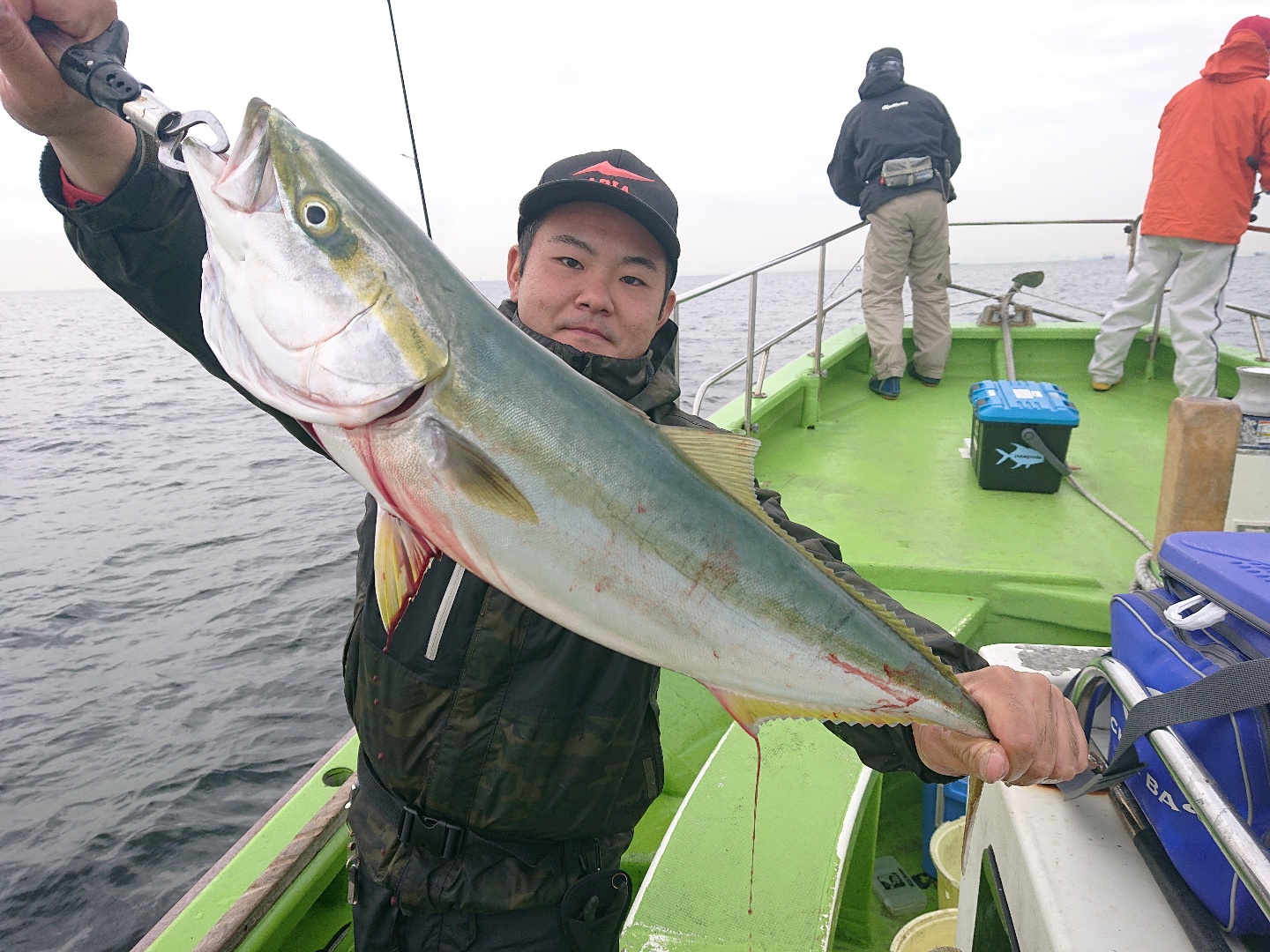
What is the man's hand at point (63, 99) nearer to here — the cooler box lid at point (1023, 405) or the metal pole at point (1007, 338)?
the cooler box lid at point (1023, 405)

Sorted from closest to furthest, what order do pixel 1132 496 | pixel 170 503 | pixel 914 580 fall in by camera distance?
pixel 914 580
pixel 1132 496
pixel 170 503

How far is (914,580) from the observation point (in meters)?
4.23

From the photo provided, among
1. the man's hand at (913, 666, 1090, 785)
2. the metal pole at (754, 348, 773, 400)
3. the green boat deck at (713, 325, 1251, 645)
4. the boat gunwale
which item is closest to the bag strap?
the man's hand at (913, 666, 1090, 785)

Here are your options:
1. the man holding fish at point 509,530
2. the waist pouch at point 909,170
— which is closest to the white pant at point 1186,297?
the waist pouch at point 909,170

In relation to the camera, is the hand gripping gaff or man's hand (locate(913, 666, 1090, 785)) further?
man's hand (locate(913, 666, 1090, 785))

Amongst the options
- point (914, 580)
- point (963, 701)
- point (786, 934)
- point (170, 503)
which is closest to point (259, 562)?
point (170, 503)

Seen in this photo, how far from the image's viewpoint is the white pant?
641 cm

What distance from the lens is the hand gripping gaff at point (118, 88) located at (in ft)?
4.15

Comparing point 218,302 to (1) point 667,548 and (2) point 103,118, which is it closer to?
(2) point 103,118

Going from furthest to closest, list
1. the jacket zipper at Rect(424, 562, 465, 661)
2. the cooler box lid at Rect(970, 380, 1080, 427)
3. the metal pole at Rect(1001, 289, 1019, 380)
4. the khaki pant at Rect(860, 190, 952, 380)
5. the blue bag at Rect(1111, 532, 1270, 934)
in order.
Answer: the metal pole at Rect(1001, 289, 1019, 380), the khaki pant at Rect(860, 190, 952, 380), the cooler box lid at Rect(970, 380, 1080, 427), the jacket zipper at Rect(424, 562, 465, 661), the blue bag at Rect(1111, 532, 1270, 934)

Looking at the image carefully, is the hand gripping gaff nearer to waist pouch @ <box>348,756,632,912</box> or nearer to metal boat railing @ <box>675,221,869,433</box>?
waist pouch @ <box>348,756,632,912</box>

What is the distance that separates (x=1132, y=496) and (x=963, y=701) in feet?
15.3

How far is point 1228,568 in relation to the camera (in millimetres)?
1773

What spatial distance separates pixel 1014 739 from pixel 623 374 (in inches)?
50.2
